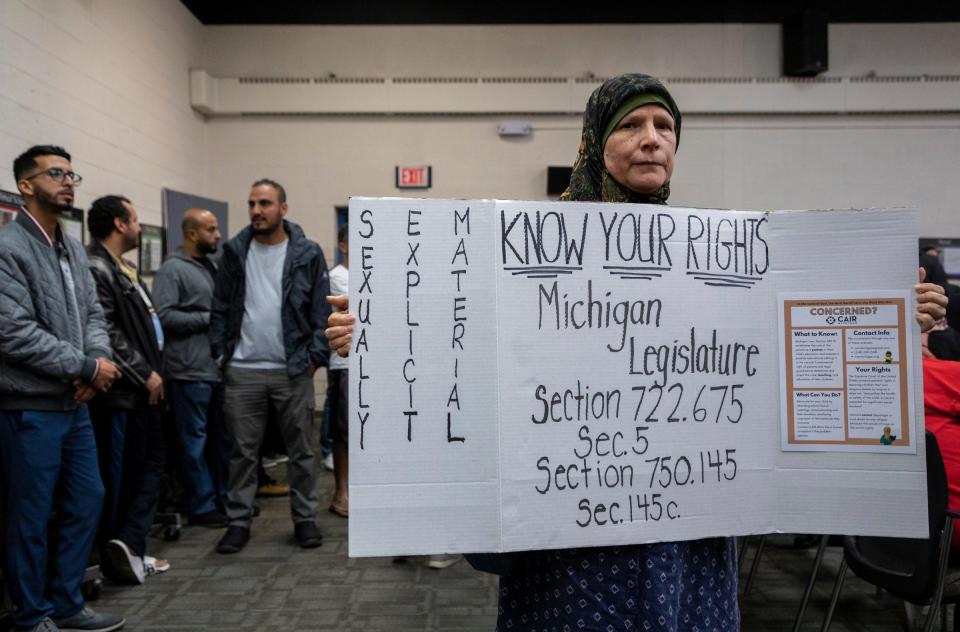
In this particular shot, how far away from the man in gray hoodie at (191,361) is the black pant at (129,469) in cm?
54

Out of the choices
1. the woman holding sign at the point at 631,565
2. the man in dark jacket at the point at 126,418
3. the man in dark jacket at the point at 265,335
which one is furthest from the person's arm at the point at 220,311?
the woman holding sign at the point at 631,565

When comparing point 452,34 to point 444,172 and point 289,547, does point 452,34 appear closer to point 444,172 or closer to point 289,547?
point 444,172

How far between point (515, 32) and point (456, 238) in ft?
20.8

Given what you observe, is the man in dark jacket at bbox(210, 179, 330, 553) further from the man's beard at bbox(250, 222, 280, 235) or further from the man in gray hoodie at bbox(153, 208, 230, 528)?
the man in gray hoodie at bbox(153, 208, 230, 528)

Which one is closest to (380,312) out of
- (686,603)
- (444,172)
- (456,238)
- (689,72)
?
(456,238)

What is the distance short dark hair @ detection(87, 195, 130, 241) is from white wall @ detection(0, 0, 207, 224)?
0.79 m

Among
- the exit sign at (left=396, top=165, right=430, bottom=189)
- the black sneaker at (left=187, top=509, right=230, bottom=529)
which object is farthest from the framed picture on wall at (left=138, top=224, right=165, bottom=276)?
the black sneaker at (left=187, top=509, right=230, bottom=529)

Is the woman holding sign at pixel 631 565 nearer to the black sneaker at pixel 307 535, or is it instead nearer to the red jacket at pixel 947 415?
→ the red jacket at pixel 947 415

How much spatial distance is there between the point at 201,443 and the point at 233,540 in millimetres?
658

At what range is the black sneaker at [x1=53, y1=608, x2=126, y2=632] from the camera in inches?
95.7

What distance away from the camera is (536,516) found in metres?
1.04

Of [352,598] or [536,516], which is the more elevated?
[536,516]

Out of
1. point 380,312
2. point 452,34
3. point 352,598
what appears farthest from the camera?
point 452,34

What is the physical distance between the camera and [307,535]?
3.39 m
